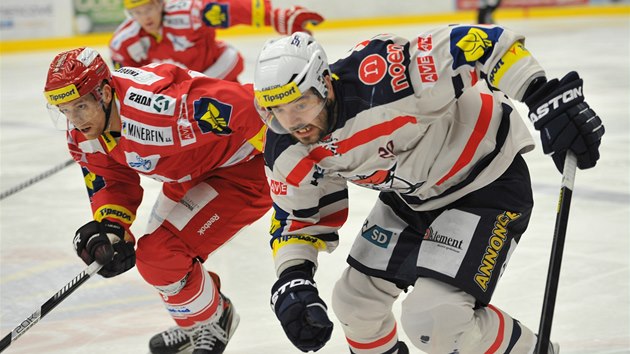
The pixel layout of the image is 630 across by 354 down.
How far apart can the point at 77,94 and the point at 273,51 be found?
76 cm

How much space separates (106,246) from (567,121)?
1.37 meters

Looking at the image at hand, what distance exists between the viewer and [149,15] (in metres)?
5.32

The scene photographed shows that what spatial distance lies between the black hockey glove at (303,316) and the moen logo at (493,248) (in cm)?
36

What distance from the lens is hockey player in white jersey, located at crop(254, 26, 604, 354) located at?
6.86 feet

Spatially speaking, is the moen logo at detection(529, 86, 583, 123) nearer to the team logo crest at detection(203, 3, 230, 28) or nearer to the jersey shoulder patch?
the jersey shoulder patch

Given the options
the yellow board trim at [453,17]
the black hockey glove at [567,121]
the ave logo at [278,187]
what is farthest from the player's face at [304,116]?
the yellow board trim at [453,17]

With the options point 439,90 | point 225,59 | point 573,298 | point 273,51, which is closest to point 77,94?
point 273,51

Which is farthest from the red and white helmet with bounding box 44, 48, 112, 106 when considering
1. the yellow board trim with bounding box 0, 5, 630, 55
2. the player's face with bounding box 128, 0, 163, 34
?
the yellow board trim with bounding box 0, 5, 630, 55

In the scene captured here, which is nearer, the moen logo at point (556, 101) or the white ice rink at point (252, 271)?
the moen logo at point (556, 101)

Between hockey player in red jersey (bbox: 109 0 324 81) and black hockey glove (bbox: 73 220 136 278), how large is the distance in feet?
7.82

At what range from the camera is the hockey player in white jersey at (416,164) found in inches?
82.4

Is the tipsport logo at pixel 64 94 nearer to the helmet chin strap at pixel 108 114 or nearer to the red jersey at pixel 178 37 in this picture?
the helmet chin strap at pixel 108 114

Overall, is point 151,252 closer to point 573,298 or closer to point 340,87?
point 340,87

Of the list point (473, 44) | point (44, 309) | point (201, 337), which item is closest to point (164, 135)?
point (44, 309)
